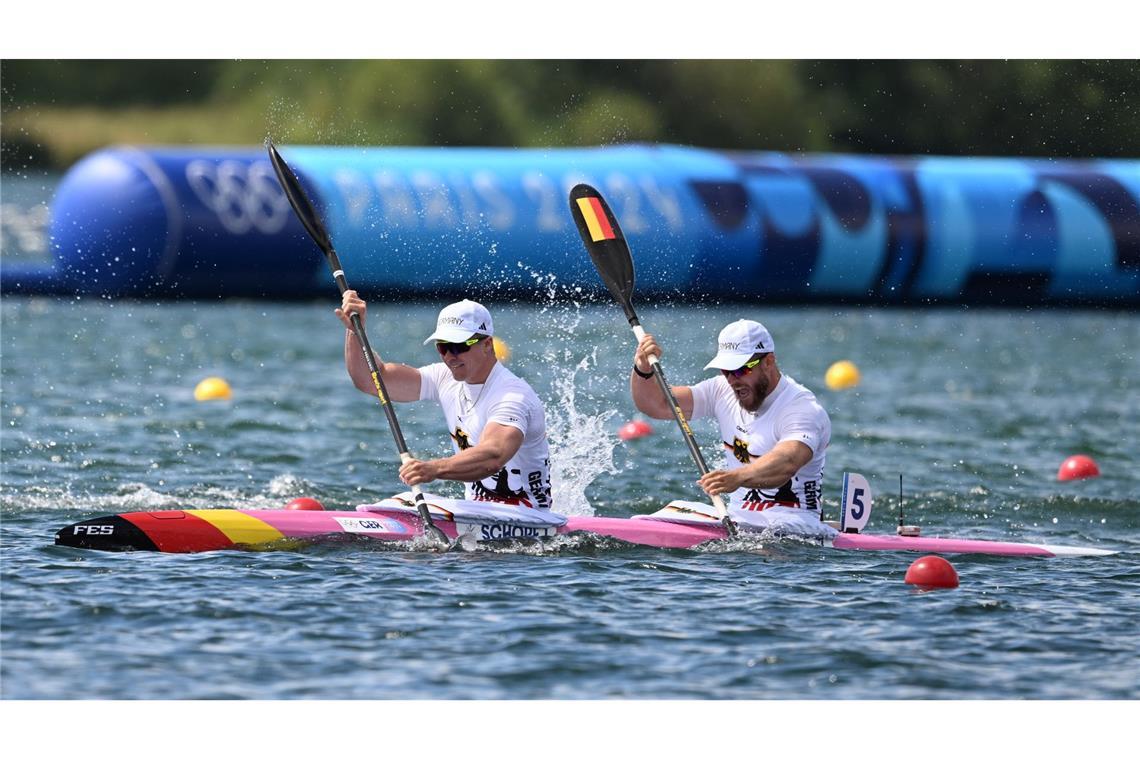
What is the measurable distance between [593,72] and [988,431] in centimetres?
2409

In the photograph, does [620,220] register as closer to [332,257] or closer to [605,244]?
[605,244]

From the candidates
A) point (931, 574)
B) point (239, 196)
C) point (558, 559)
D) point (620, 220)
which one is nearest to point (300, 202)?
point (558, 559)

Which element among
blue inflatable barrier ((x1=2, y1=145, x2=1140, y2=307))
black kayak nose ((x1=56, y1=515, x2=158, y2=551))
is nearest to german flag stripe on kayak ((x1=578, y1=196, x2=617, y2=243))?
black kayak nose ((x1=56, y1=515, x2=158, y2=551))

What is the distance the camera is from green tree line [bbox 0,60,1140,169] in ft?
105

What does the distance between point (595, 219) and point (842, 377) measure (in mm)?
8503

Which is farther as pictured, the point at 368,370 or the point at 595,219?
the point at 595,219

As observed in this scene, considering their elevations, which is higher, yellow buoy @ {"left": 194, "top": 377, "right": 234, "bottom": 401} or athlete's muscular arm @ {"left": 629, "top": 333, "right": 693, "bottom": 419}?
yellow buoy @ {"left": 194, "top": 377, "right": 234, "bottom": 401}

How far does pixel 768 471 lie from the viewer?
1032 cm

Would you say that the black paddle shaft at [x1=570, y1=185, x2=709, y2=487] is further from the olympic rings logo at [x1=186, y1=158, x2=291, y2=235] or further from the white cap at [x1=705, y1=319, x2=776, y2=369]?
the olympic rings logo at [x1=186, y1=158, x2=291, y2=235]

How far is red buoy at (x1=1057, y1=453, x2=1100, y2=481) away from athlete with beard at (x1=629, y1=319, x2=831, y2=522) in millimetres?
4920

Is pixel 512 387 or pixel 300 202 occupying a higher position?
pixel 300 202

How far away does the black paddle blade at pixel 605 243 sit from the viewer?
1255 cm

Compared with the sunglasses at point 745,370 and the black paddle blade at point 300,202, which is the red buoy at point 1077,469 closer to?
the sunglasses at point 745,370

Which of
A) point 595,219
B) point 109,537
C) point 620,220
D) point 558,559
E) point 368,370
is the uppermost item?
point 620,220
